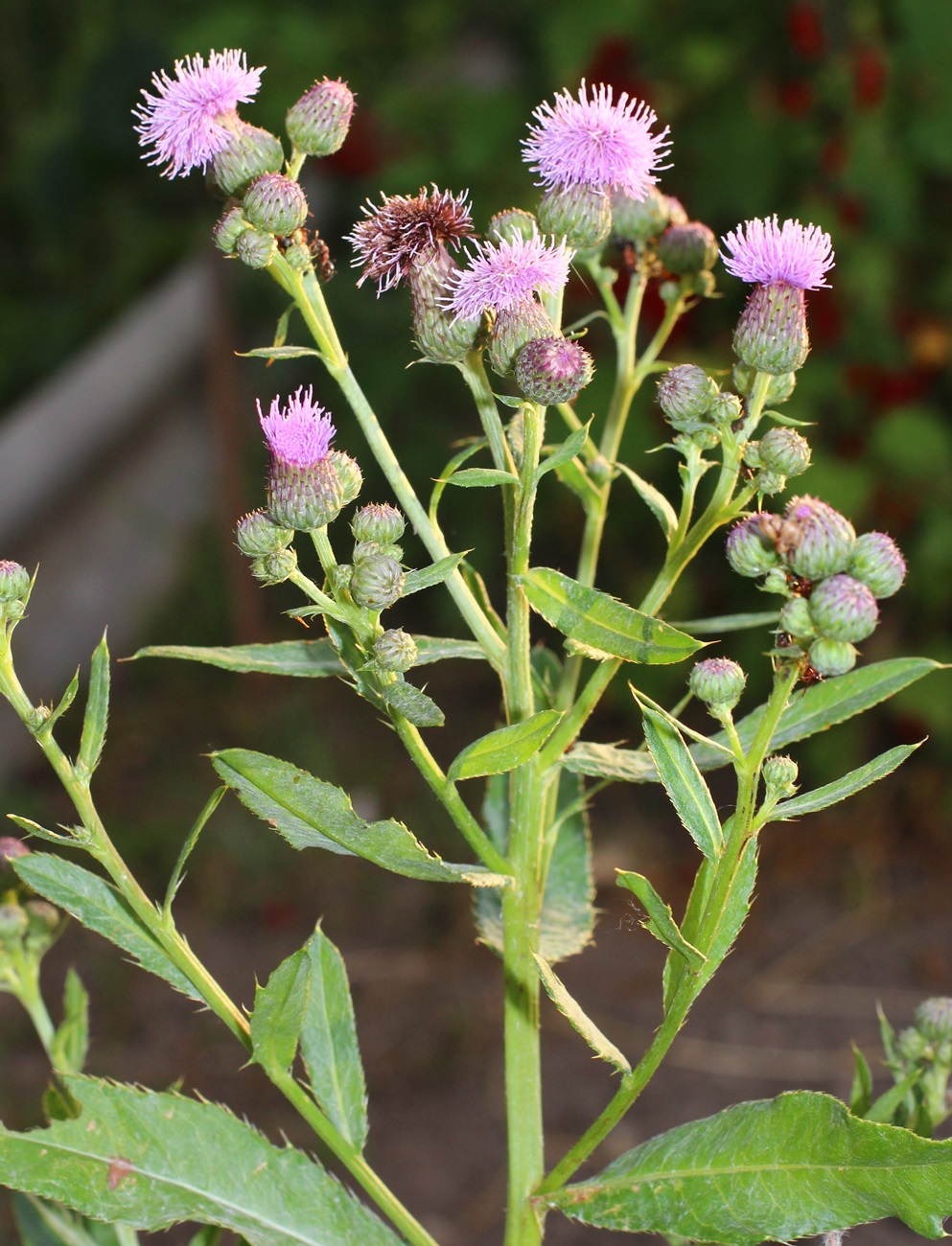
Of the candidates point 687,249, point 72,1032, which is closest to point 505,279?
point 687,249

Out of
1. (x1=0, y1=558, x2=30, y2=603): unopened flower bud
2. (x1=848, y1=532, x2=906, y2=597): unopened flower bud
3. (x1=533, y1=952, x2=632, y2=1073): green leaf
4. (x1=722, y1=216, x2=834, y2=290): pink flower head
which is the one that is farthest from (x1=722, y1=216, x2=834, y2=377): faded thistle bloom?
(x1=0, y1=558, x2=30, y2=603): unopened flower bud

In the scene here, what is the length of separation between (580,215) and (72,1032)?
969 mm

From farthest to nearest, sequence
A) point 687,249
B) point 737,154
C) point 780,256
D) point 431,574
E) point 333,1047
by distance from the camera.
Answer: point 737,154, point 687,249, point 333,1047, point 780,256, point 431,574

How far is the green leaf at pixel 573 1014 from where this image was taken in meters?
0.98

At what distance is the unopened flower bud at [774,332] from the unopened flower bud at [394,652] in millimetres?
411

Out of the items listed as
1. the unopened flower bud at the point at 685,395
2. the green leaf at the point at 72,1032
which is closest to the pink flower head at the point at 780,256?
the unopened flower bud at the point at 685,395

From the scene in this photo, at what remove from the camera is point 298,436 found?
1.10 m

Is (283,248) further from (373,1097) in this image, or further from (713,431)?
(373,1097)

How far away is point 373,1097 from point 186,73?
3177 mm

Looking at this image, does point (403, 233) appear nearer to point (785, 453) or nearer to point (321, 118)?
point (321, 118)

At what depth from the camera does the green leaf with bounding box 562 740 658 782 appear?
3.80 ft

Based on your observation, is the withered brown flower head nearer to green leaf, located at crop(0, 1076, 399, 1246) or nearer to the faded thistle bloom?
the faded thistle bloom

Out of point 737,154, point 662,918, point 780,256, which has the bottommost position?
point 662,918

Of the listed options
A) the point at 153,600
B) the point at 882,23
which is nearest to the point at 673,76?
the point at 882,23
